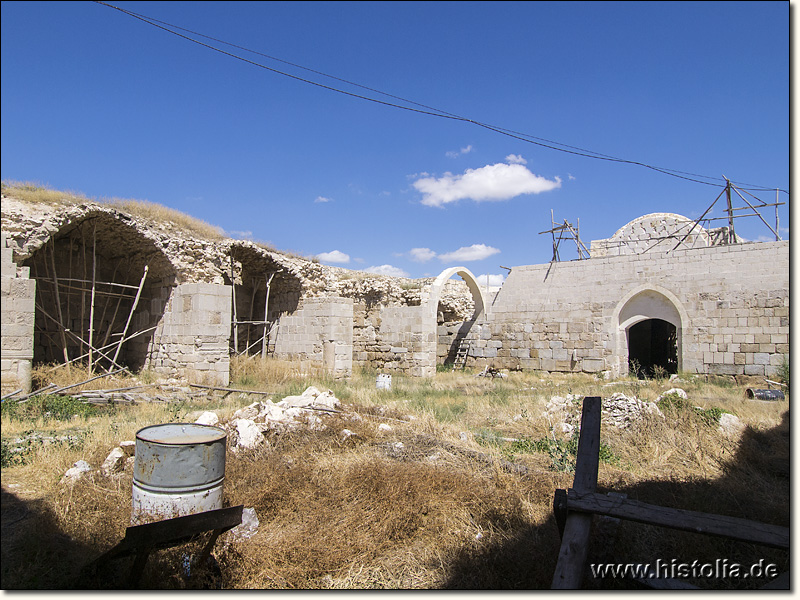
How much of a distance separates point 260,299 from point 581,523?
13.0 meters

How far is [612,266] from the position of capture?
49.3ft

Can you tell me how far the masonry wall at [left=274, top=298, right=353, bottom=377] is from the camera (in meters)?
13.3

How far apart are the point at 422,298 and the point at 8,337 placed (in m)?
10.0

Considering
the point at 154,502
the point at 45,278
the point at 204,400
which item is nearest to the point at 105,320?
the point at 45,278

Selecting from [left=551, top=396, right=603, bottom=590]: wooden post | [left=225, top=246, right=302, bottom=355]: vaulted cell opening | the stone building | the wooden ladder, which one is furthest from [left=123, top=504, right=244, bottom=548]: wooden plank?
the wooden ladder

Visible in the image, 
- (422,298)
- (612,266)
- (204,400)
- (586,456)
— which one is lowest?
(204,400)

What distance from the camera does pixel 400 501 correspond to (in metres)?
4.26

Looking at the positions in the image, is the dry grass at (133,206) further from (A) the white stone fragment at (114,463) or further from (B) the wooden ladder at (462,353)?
(B) the wooden ladder at (462,353)

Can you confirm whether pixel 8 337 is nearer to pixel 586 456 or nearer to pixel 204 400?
pixel 204 400

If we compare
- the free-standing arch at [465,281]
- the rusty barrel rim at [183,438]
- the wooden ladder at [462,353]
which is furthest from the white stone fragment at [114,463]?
the wooden ladder at [462,353]

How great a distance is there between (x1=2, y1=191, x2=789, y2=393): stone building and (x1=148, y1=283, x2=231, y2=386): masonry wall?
0.10ft

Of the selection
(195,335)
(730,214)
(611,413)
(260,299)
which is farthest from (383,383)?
(730,214)

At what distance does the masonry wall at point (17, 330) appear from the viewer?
7.71 meters

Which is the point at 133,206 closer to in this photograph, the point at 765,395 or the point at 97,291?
the point at 97,291
